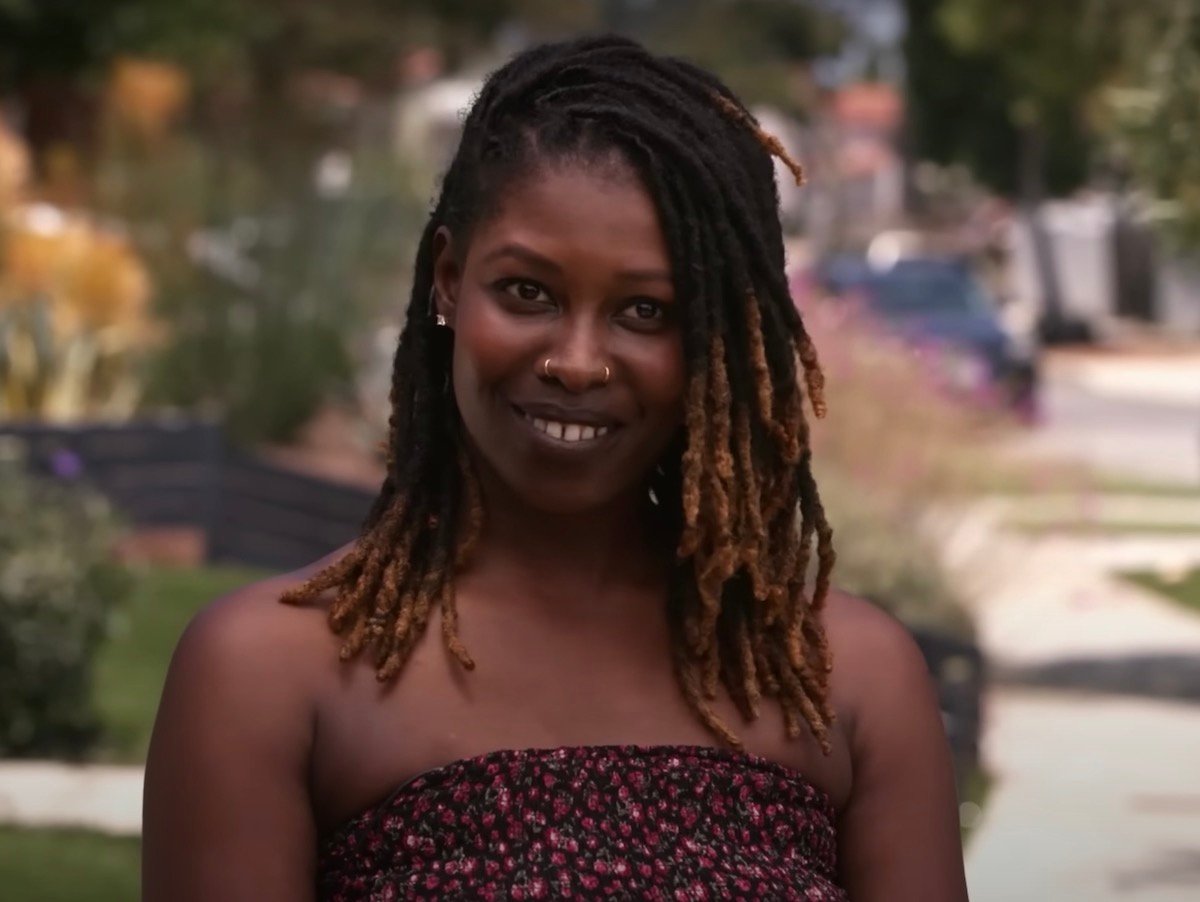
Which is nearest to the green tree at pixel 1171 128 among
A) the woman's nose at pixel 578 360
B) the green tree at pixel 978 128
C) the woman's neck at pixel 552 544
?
the woman's neck at pixel 552 544

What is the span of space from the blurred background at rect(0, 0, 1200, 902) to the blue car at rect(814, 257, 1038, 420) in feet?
0.22

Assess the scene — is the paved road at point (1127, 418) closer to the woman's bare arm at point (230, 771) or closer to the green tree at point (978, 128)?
the green tree at point (978, 128)

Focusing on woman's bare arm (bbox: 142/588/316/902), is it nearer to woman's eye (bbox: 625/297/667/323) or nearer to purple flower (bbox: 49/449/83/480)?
woman's eye (bbox: 625/297/667/323)

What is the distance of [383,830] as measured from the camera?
2326mm

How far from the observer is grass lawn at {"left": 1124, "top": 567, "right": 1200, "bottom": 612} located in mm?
13680

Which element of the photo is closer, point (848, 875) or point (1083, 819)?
point (848, 875)

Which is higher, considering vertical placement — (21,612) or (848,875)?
(848,875)

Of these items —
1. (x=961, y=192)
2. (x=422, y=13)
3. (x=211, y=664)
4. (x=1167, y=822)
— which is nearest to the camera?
(x=211, y=664)

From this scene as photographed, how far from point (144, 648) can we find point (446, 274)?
314 inches

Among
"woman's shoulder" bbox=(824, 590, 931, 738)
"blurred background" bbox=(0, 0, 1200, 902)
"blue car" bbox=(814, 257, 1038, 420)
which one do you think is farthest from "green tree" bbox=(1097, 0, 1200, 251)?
"blue car" bbox=(814, 257, 1038, 420)

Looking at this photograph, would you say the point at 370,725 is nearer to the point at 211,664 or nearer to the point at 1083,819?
the point at 211,664

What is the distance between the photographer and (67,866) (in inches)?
263

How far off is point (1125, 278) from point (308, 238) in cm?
3613

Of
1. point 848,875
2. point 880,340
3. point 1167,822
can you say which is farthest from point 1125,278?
point 848,875
